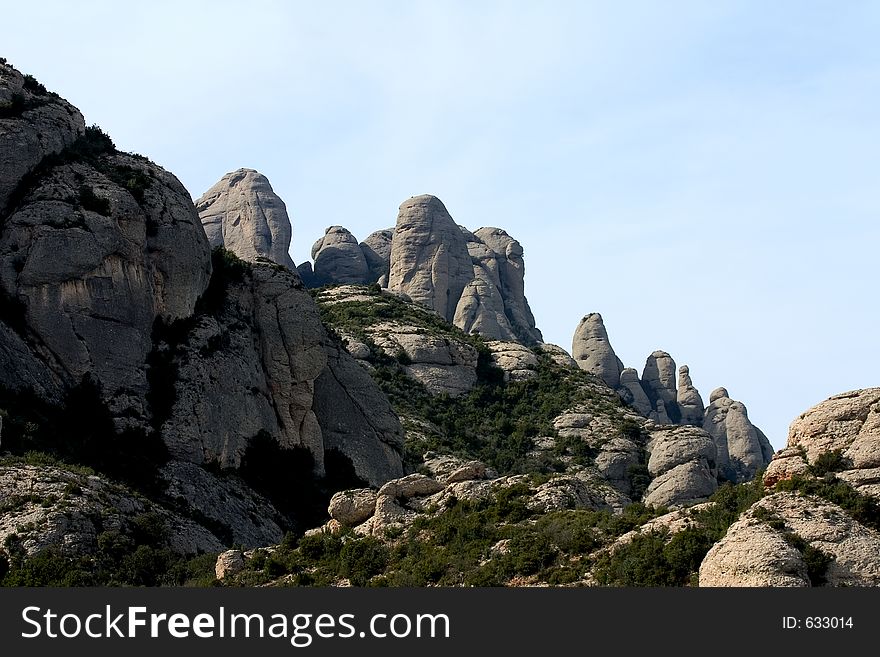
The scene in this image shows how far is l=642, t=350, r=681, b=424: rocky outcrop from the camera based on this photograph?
172 meters

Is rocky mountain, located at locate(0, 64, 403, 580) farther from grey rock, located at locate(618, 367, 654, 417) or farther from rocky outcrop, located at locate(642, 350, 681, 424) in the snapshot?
rocky outcrop, located at locate(642, 350, 681, 424)

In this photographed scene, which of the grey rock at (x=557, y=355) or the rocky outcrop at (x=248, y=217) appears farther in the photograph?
the rocky outcrop at (x=248, y=217)

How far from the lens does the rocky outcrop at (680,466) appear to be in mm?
94625

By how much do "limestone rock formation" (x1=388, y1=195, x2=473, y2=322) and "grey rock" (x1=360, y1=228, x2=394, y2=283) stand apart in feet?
20.6

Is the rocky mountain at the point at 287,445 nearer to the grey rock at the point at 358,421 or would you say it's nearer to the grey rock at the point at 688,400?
the grey rock at the point at 358,421

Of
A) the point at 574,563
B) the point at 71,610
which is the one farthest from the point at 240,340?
the point at 71,610

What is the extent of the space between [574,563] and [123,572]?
679 inches

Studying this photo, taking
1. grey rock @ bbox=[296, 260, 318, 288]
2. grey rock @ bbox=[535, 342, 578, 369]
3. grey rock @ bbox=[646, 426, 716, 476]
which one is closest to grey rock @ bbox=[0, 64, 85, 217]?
grey rock @ bbox=[646, 426, 716, 476]

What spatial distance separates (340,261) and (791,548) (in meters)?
139

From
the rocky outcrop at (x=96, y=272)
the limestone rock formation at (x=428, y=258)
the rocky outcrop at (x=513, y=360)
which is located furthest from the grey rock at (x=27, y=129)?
the limestone rock formation at (x=428, y=258)

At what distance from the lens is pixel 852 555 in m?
35.1

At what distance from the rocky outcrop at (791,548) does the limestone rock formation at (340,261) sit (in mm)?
A: 132410

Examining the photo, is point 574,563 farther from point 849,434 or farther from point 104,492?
point 104,492

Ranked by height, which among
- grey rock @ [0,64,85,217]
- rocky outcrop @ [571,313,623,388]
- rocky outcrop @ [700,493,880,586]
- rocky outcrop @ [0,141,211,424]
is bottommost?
rocky outcrop @ [700,493,880,586]
